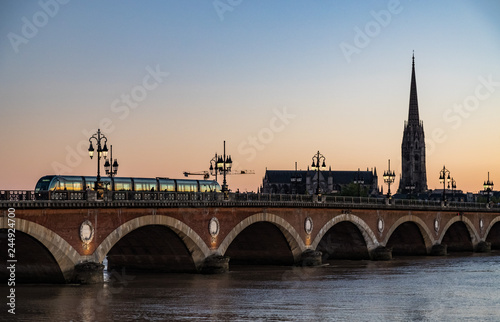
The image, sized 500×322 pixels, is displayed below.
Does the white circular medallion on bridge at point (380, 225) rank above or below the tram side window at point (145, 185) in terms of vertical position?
below

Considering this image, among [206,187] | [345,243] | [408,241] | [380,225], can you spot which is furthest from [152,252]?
[408,241]

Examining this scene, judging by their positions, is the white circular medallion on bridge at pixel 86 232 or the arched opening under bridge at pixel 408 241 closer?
the white circular medallion on bridge at pixel 86 232

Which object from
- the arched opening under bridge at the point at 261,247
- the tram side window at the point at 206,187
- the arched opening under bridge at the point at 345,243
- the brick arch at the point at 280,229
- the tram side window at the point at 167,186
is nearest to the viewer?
the brick arch at the point at 280,229

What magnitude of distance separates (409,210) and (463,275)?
925 inches

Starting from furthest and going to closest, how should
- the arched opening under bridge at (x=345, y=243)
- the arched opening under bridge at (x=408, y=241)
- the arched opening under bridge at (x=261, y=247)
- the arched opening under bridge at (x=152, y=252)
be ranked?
the arched opening under bridge at (x=408, y=241) → the arched opening under bridge at (x=345, y=243) → the arched opening under bridge at (x=261, y=247) → the arched opening under bridge at (x=152, y=252)

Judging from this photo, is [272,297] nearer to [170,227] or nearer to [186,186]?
[170,227]

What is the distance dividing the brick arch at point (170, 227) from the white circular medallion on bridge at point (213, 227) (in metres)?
1.10

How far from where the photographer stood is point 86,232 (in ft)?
157

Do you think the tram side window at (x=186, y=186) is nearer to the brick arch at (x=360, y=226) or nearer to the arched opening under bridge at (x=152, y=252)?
the arched opening under bridge at (x=152, y=252)

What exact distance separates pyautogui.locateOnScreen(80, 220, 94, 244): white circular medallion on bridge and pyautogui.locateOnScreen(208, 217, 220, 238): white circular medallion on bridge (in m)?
11.6

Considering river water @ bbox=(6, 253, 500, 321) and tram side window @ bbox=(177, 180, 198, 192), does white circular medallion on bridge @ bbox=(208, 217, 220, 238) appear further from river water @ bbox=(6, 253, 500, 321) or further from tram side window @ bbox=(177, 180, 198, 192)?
tram side window @ bbox=(177, 180, 198, 192)

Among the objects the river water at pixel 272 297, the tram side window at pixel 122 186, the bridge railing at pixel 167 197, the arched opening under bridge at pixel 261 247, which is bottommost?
the river water at pixel 272 297

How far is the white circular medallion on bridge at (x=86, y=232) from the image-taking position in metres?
47.6

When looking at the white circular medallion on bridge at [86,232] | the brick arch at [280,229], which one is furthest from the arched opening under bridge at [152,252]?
the white circular medallion on bridge at [86,232]
